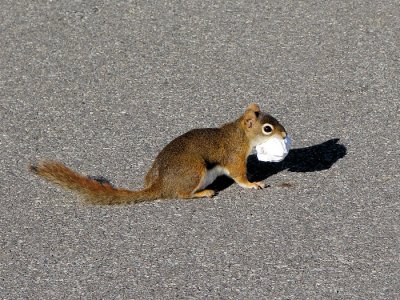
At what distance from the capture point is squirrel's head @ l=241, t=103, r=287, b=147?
5273 millimetres

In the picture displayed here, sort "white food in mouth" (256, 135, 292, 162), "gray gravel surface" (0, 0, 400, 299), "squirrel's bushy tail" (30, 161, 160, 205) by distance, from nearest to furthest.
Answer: "gray gravel surface" (0, 0, 400, 299)
"squirrel's bushy tail" (30, 161, 160, 205)
"white food in mouth" (256, 135, 292, 162)

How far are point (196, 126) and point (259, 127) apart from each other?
2.62 ft

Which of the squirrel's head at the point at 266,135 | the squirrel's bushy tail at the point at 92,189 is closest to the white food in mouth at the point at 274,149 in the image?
the squirrel's head at the point at 266,135

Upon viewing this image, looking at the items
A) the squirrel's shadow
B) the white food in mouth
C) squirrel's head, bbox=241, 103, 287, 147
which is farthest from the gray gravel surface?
squirrel's head, bbox=241, 103, 287, 147

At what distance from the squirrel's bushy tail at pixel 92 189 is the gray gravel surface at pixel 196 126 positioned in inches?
2.2

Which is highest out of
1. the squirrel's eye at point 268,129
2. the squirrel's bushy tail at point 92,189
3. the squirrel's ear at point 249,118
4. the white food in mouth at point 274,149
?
the squirrel's ear at point 249,118

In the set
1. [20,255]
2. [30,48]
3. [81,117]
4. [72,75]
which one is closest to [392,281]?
[20,255]

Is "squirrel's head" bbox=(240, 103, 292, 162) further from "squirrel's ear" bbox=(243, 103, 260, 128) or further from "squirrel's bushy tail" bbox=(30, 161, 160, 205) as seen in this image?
"squirrel's bushy tail" bbox=(30, 161, 160, 205)

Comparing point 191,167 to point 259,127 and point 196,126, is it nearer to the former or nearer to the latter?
Result: point 259,127

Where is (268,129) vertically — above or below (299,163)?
above

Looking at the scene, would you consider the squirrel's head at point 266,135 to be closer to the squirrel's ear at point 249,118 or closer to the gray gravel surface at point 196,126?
the squirrel's ear at point 249,118

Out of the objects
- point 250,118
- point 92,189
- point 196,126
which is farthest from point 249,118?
point 92,189

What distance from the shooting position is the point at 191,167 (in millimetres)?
5090

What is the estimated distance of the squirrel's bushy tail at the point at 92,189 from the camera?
199 inches
